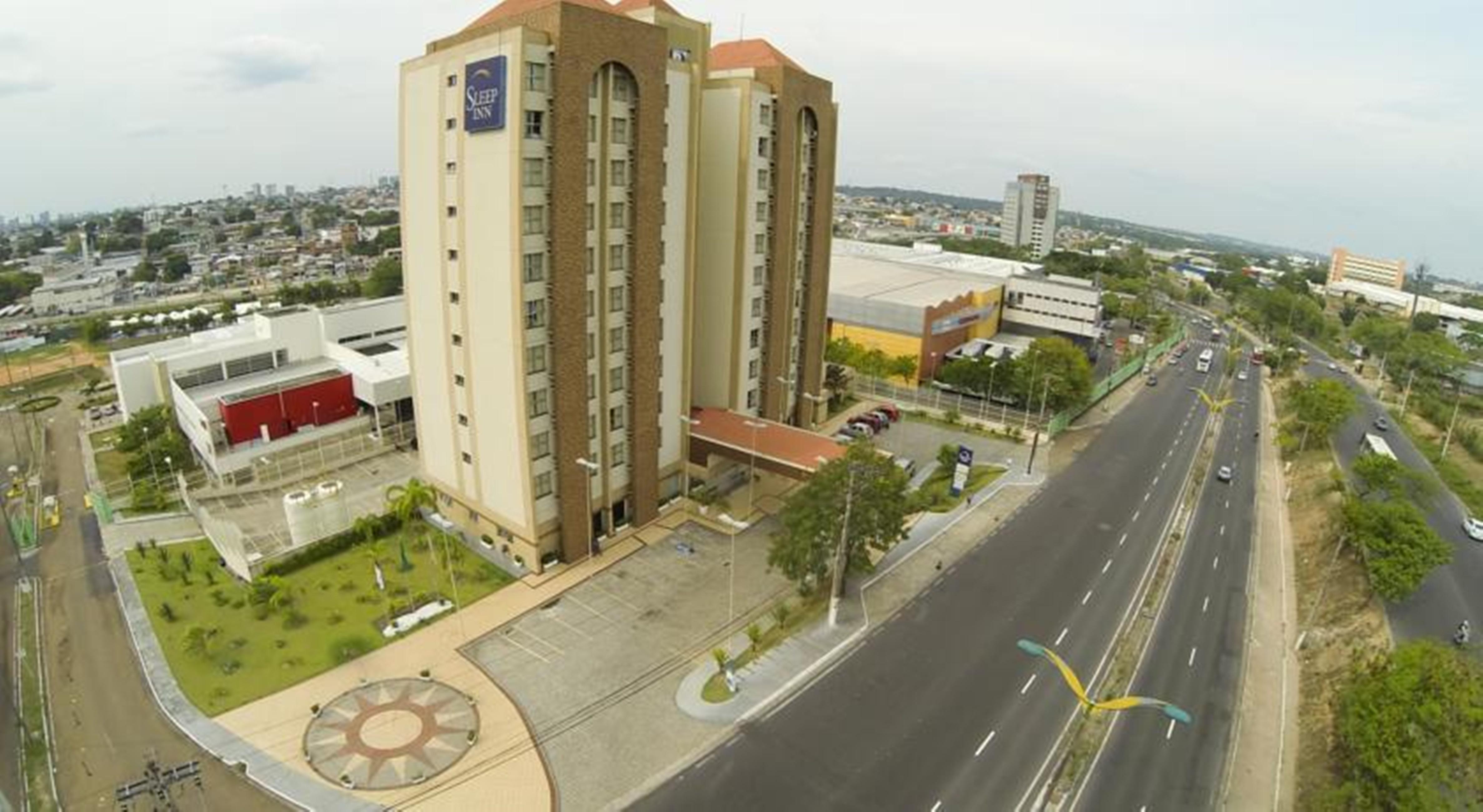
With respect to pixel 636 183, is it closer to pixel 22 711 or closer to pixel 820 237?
pixel 820 237

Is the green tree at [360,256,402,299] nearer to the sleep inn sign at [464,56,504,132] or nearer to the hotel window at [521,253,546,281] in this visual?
the sleep inn sign at [464,56,504,132]

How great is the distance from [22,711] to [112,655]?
4.72 meters

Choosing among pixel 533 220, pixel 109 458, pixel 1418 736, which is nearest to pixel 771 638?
pixel 1418 736

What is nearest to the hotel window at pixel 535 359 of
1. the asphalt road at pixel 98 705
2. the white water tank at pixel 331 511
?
the white water tank at pixel 331 511

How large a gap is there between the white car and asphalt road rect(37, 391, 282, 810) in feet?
276

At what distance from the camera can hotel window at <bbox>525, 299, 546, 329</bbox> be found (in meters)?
45.1

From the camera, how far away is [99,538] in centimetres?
5641

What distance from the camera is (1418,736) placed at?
28422mm

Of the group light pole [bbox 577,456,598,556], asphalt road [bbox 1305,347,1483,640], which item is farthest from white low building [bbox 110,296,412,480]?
asphalt road [bbox 1305,347,1483,640]

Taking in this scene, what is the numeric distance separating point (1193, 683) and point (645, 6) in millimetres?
59148

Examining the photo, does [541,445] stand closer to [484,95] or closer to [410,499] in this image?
[410,499]

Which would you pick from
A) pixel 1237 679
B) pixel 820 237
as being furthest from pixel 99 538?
pixel 1237 679

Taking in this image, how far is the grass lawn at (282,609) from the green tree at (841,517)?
67.3ft

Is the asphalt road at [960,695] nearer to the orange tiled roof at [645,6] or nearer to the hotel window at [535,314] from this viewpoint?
the hotel window at [535,314]
